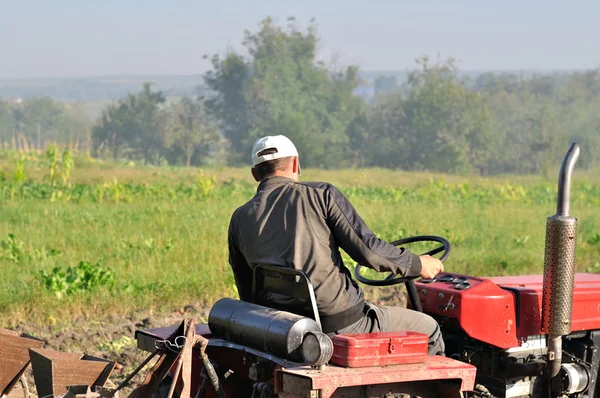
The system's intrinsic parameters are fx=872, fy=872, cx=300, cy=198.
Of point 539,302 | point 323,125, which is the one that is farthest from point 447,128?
point 539,302

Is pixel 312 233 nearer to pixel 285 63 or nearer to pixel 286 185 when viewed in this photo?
pixel 286 185

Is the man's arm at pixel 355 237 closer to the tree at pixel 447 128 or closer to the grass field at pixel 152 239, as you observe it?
the grass field at pixel 152 239

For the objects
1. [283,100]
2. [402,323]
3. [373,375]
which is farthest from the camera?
[283,100]

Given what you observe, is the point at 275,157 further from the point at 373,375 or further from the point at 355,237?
the point at 373,375

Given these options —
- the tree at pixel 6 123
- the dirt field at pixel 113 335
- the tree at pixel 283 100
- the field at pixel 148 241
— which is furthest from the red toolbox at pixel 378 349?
the tree at pixel 6 123

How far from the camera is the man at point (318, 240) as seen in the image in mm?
3867

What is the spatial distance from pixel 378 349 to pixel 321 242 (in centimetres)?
54

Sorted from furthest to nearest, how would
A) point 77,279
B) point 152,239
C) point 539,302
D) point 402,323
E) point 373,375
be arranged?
point 152,239 < point 77,279 < point 539,302 < point 402,323 < point 373,375

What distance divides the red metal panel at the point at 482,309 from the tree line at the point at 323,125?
182ft

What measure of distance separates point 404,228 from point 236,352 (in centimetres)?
1062

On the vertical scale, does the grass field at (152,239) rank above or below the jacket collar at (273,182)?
below

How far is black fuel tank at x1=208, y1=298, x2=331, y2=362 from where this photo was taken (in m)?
3.54

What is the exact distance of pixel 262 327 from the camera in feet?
12.1

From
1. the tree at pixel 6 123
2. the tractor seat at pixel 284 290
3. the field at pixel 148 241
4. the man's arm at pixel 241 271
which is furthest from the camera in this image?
the tree at pixel 6 123
